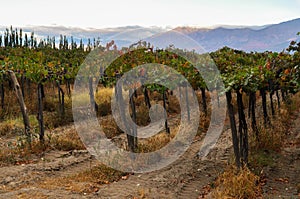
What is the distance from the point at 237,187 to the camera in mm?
5336

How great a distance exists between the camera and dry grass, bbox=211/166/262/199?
524cm

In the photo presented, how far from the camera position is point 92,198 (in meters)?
5.38

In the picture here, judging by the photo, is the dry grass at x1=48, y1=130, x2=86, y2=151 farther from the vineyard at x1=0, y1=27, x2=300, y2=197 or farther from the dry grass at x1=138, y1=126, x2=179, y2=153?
the dry grass at x1=138, y1=126, x2=179, y2=153

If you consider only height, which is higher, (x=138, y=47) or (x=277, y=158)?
(x=138, y=47)

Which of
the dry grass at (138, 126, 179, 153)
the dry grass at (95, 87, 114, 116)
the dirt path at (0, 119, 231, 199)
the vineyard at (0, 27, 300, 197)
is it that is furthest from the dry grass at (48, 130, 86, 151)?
the dry grass at (95, 87, 114, 116)

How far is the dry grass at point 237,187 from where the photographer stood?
5.24 m

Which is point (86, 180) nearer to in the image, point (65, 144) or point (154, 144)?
point (154, 144)

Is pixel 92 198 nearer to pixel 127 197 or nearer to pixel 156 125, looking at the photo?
pixel 127 197

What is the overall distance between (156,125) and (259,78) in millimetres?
7021

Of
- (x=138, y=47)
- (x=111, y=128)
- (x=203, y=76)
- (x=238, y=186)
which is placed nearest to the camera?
(x=238, y=186)

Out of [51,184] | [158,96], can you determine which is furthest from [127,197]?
[158,96]

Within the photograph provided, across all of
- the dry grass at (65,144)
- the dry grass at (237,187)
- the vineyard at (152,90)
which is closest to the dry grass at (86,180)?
the vineyard at (152,90)

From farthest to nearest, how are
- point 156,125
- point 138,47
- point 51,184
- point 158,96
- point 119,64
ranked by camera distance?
point 158,96 → point 156,125 → point 138,47 → point 119,64 → point 51,184

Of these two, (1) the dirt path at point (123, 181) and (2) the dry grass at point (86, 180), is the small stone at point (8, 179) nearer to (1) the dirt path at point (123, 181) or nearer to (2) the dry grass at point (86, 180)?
(1) the dirt path at point (123, 181)
